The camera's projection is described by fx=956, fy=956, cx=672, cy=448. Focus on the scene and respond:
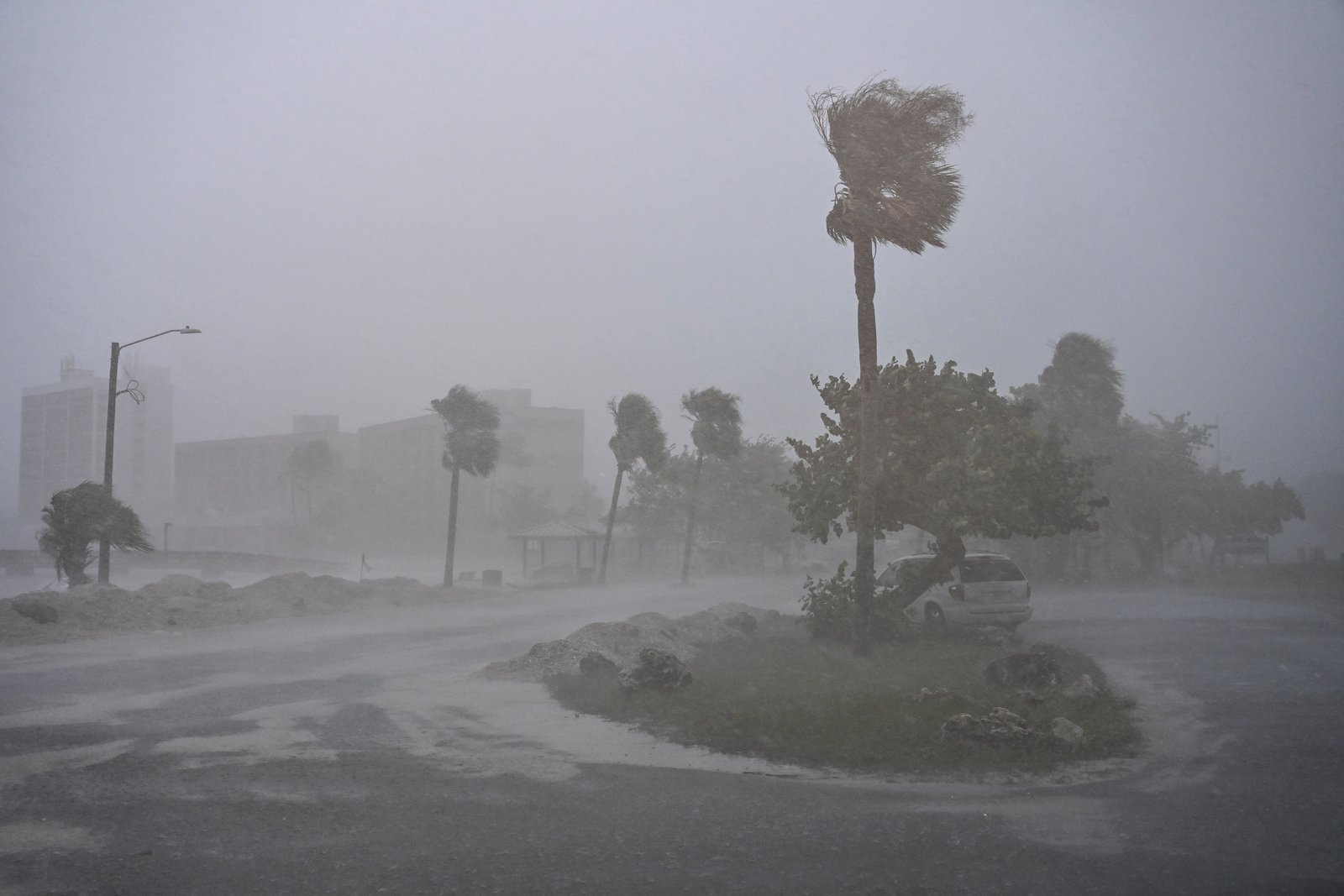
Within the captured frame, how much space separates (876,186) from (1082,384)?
29.6 meters

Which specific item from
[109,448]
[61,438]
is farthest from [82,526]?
[61,438]

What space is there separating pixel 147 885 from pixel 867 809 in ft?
15.8

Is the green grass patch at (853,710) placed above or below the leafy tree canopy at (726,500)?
below

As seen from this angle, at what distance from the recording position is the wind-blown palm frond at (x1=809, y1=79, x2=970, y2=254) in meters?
15.6

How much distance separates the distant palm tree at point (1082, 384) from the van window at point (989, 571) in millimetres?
23521

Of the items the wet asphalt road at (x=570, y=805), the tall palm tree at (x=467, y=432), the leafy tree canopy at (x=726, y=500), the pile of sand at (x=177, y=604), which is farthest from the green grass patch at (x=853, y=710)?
the leafy tree canopy at (x=726, y=500)

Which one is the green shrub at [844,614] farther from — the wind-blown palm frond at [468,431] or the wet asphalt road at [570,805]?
the wind-blown palm frond at [468,431]

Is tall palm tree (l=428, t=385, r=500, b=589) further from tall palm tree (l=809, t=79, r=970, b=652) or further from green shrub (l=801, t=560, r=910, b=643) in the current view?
tall palm tree (l=809, t=79, r=970, b=652)

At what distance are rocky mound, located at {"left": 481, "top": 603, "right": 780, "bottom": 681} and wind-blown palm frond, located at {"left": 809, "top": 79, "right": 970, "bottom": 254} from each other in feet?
25.6

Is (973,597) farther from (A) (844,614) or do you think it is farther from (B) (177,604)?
A: (B) (177,604)

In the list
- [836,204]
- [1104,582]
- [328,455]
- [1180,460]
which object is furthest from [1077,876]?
[328,455]

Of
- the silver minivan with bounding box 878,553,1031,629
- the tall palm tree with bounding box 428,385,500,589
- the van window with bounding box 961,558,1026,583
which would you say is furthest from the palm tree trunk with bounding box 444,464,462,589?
the van window with bounding box 961,558,1026,583

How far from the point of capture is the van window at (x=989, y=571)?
19422 millimetres

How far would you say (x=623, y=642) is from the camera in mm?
16719
